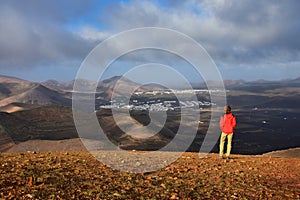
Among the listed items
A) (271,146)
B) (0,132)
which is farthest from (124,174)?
(271,146)

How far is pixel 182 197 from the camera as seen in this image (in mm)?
9125

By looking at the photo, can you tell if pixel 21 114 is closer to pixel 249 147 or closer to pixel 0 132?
pixel 0 132

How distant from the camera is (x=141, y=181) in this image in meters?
10.5

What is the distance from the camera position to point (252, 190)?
10.1 meters

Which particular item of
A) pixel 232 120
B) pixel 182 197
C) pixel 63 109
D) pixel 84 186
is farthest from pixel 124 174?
pixel 63 109

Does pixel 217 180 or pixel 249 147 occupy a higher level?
pixel 217 180

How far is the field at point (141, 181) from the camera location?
912 cm

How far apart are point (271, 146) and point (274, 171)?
368ft

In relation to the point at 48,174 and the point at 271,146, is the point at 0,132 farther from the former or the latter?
the point at 271,146

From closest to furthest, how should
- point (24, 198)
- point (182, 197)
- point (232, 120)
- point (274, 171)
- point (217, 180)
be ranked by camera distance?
point (24, 198) → point (182, 197) → point (217, 180) → point (274, 171) → point (232, 120)

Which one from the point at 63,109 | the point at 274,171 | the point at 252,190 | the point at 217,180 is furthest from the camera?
the point at 63,109

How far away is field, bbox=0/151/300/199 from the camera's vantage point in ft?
29.9

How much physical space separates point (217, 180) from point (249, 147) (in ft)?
349

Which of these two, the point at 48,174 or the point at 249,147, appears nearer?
the point at 48,174
